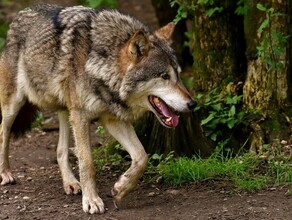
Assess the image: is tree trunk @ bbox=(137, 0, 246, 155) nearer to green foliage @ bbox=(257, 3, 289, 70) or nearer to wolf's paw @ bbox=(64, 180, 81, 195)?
green foliage @ bbox=(257, 3, 289, 70)

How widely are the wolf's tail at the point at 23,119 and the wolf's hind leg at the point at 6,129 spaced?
0.42 ft

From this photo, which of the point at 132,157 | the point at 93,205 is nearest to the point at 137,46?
the point at 132,157

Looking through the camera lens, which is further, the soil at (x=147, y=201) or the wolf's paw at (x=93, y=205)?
the wolf's paw at (x=93, y=205)

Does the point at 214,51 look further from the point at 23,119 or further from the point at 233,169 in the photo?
the point at 23,119

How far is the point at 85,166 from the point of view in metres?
5.88

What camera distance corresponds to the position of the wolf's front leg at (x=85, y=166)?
578 centimetres

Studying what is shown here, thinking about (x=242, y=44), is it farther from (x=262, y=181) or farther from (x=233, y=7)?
(x=262, y=181)

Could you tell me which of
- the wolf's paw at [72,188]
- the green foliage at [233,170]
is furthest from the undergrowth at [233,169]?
the wolf's paw at [72,188]

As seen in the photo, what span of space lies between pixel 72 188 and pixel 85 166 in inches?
24.9

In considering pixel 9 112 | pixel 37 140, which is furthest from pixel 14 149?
pixel 9 112

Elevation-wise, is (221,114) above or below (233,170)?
above

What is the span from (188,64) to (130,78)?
5732mm

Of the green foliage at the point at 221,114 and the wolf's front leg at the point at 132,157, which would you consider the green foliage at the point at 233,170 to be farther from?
the wolf's front leg at the point at 132,157

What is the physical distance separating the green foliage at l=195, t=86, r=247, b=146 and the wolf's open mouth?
1409 millimetres
